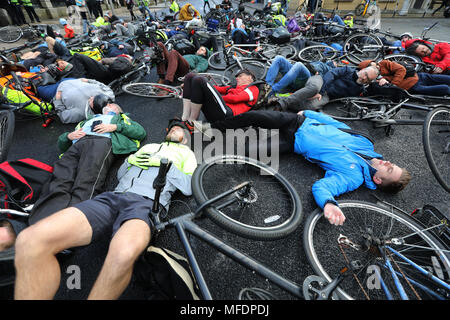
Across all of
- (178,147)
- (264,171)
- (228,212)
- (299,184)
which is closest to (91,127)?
(178,147)

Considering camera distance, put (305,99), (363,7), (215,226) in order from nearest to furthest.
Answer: (215,226) → (305,99) → (363,7)

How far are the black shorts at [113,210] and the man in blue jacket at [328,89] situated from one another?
9.47 feet

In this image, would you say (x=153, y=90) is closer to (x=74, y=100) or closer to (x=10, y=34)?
(x=74, y=100)

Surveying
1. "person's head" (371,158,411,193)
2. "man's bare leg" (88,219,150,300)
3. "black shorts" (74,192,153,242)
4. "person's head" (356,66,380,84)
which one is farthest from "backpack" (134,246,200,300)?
"person's head" (356,66,380,84)

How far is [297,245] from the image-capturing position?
2.11m

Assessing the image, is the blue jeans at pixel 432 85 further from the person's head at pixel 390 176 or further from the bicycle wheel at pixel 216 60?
the bicycle wheel at pixel 216 60

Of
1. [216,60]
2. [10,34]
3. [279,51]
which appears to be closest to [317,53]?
[279,51]

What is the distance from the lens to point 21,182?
2025 mm

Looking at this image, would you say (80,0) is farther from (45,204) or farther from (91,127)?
(45,204)

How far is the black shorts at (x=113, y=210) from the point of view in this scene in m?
1.66

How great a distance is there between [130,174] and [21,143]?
9.67 feet

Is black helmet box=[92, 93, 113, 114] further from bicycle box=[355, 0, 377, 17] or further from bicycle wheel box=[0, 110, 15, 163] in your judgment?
bicycle box=[355, 0, 377, 17]

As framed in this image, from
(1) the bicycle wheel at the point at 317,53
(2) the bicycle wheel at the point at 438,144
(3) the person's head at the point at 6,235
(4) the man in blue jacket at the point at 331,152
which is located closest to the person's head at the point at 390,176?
(4) the man in blue jacket at the point at 331,152

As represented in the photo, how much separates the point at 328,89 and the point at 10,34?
14027mm
